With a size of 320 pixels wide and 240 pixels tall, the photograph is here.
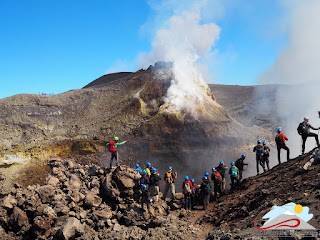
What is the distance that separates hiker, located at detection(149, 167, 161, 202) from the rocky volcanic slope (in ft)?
1.43

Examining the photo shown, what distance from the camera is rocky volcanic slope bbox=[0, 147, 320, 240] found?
1220 cm

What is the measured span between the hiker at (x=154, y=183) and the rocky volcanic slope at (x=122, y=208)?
436 millimetres

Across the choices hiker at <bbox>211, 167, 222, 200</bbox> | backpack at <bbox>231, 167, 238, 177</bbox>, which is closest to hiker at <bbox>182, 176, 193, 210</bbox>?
hiker at <bbox>211, 167, 222, 200</bbox>

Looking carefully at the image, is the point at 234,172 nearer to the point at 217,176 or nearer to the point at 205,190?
the point at 217,176

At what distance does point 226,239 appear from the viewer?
367 inches

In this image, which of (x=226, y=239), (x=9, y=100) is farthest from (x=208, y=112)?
(x=226, y=239)

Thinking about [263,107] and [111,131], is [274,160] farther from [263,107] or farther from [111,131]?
[263,107]

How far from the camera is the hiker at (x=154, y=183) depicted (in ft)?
48.1

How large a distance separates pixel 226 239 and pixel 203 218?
184 inches

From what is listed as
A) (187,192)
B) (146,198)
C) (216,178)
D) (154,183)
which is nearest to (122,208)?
(146,198)

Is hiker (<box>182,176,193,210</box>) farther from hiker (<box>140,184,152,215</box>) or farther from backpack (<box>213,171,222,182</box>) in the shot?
hiker (<box>140,184,152,215</box>)

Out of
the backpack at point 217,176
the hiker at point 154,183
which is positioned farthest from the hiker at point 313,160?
the hiker at point 154,183

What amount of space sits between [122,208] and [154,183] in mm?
2011

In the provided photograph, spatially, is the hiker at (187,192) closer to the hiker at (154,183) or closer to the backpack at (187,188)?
the backpack at (187,188)
